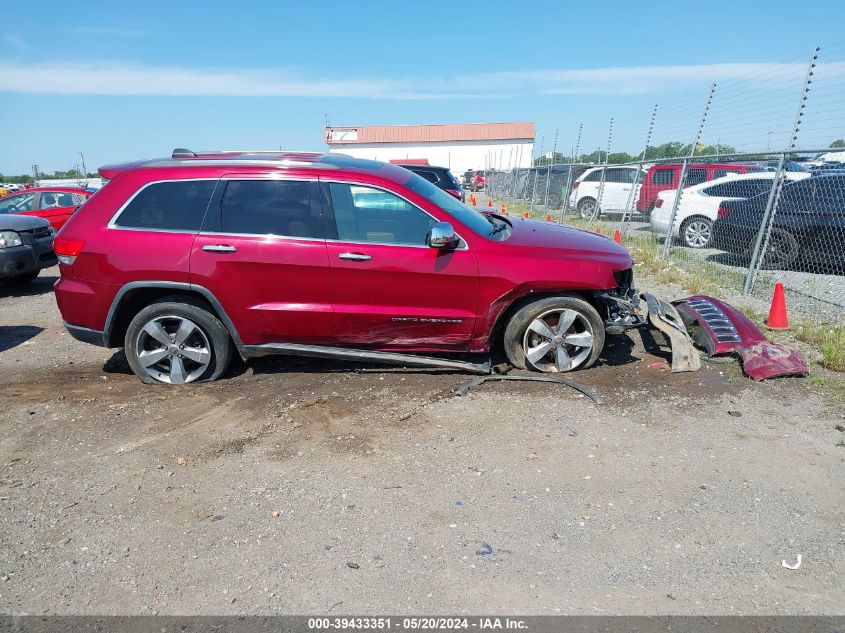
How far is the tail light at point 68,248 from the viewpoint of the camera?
4.88 meters

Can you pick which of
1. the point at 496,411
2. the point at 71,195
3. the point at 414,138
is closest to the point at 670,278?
the point at 496,411

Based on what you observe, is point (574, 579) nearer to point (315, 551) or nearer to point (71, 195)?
point (315, 551)

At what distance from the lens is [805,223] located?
29.5ft

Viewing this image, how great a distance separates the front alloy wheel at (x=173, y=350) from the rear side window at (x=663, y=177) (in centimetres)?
1188

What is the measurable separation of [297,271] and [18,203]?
1116 cm

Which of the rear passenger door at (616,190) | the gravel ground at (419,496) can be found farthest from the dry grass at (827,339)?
the rear passenger door at (616,190)

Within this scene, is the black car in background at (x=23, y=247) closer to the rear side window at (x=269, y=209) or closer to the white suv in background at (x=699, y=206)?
the rear side window at (x=269, y=209)

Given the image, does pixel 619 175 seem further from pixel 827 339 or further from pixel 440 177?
pixel 827 339

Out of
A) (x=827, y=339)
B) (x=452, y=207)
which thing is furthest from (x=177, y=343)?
(x=827, y=339)

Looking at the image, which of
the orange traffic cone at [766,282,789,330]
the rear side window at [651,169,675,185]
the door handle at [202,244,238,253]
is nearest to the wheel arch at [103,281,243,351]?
the door handle at [202,244,238,253]

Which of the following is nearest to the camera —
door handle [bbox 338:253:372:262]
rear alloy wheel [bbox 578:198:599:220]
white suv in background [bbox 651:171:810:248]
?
door handle [bbox 338:253:372:262]

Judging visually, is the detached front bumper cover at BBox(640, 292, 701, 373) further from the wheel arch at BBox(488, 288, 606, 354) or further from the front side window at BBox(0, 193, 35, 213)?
the front side window at BBox(0, 193, 35, 213)

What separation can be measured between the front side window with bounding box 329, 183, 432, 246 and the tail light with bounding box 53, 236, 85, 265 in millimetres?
2117

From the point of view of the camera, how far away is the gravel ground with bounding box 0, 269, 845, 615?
2754 mm
